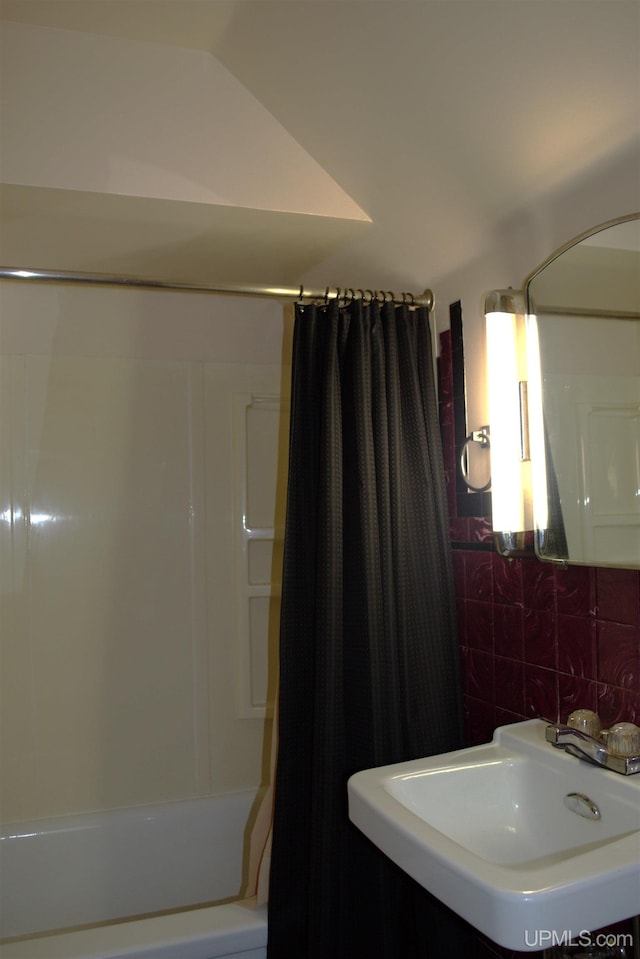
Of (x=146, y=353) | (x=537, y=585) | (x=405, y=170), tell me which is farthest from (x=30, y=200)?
(x=537, y=585)

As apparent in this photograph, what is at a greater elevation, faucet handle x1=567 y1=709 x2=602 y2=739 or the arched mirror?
the arched mirror

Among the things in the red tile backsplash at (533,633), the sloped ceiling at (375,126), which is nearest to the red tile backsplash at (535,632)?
the red tile backsplash at (533,633)

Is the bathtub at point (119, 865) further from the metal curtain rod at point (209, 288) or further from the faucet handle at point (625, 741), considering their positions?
the metal curtain rod at point (209, 288)

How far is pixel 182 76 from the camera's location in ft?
5.99

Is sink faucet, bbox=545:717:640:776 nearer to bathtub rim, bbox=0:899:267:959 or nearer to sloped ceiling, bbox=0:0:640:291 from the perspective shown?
bathtub rim, bbox=0:899:267:959

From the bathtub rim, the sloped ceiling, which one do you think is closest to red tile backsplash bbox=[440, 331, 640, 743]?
the sloped ceiling

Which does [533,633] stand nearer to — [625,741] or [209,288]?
[625,741]

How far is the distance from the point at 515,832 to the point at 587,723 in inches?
10.6

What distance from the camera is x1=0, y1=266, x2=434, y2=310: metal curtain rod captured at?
1.87m

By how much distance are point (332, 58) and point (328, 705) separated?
1534 mm

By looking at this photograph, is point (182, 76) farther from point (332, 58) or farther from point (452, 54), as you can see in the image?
point (452, 54)

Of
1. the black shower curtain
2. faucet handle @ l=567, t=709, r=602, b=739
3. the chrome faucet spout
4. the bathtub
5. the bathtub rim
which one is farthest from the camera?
the bathtub

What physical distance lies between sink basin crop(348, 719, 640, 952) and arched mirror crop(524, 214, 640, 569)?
435 mm

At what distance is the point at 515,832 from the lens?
1.45m
